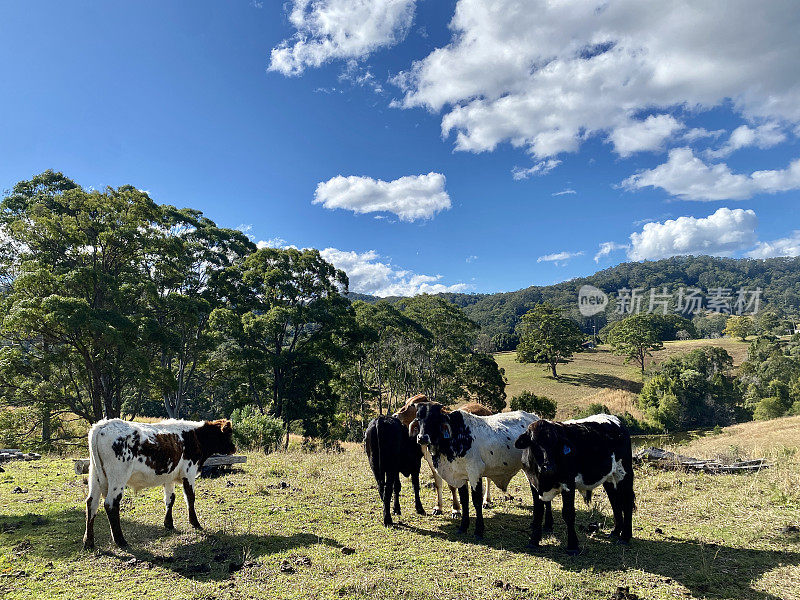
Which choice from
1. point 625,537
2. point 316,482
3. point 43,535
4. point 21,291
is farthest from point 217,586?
point 21,291

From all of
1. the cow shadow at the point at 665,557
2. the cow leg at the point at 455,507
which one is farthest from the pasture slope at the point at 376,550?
the cow leg at the point at 455,507

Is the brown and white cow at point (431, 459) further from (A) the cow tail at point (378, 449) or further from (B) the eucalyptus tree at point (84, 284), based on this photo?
(B) the eucalyptus tree at point (84, 284)

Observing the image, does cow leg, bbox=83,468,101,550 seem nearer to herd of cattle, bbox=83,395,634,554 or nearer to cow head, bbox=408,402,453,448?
herd of cattle, bbox=83,395,634,554

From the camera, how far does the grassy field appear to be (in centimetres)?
5319

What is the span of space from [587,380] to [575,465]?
217ft

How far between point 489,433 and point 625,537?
2.64 meters

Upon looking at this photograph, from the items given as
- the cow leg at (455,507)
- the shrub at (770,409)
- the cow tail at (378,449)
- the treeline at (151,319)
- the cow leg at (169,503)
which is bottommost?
the shrub at (770,409)

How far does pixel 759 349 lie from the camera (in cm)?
6688

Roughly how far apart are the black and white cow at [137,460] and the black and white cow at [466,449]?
427cm

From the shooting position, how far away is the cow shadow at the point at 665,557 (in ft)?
17.4

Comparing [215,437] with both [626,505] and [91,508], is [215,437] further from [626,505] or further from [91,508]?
[626,505]

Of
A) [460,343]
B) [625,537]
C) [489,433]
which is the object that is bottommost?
[625,537]

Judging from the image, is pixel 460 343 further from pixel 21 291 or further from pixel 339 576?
pixel 339 576

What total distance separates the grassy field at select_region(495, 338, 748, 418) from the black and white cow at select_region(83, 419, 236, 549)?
48.6 meters
